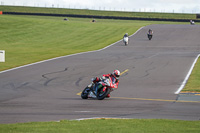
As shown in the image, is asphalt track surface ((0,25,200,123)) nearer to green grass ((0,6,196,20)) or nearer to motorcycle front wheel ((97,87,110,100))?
motorcycle front wheel ((97,87,110,100))

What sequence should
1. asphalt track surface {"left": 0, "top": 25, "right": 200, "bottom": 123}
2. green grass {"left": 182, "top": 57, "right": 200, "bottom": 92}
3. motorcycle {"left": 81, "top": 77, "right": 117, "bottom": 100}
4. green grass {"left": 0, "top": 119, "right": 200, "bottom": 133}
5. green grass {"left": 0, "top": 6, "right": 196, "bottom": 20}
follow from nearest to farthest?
1. green grass {"left": 0, "top": 119, "right": 200, "bottom": 133}
2. asphalt track surface {"left": 0, "top": 25, "right": 200, "bottom": 123}
3. motorcycle {"left": 81, "top": 77, "right": 117, "bottom": 100}
4. green grass {"left": 182, "top": 57, "right": 200, "bottom": 92}
5. green grass {"left": 0, "top": 6, "right": 196, "bottom": 20}

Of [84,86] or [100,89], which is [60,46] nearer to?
[84,86]

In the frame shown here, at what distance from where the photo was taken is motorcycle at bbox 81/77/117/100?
59.5 feet

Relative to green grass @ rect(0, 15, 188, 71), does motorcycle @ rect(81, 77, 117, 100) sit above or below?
above

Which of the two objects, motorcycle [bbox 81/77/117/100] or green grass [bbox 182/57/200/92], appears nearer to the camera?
motorcycle [bbox 81/77/117/100]

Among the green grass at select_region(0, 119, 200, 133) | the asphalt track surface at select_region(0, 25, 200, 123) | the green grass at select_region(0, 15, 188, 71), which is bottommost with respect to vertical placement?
the green grass at select_region(0, 15, 188, 71)

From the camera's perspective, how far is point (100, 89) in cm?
1845

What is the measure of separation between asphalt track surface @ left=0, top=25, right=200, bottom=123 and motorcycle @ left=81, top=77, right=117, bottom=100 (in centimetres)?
46

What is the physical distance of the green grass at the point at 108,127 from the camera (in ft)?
34.7

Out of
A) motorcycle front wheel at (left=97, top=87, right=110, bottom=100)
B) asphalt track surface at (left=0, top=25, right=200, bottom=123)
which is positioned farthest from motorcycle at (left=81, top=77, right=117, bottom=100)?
asphalt track surface at (left=0, top=25, right=200, bottom=123)

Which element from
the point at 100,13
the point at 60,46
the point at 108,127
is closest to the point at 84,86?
the point at 108,127

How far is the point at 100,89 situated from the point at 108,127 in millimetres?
7295

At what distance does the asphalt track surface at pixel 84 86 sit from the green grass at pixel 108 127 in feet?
4.81

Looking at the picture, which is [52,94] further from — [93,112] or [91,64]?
[91,64]
